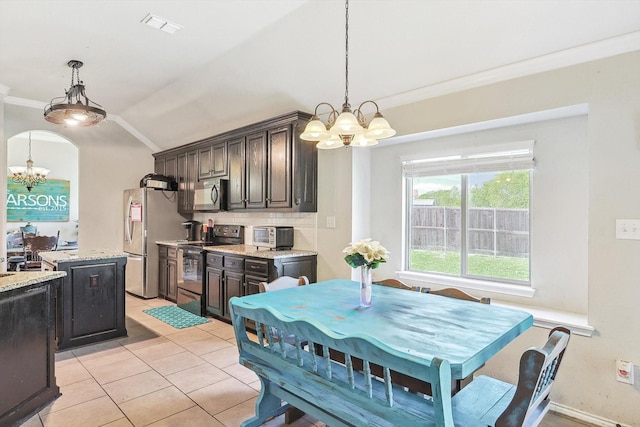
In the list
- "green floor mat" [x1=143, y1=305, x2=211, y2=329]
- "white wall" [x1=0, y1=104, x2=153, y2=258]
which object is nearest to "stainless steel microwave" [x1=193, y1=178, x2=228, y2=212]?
"green floor mat" [x1=143, y1=305, x2=211, y2=329]

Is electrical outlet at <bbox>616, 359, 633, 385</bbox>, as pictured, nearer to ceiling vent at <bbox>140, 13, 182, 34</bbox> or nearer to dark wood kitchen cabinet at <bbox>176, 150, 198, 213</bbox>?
ceiling vent at <bbox>140, 13, 182, 34</bbox>

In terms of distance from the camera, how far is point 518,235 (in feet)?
9.71

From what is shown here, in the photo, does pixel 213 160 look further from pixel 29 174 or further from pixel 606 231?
pixel 29 174

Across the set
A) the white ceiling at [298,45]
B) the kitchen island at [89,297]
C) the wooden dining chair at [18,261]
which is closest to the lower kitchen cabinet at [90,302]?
the kitchen island at [89,297]

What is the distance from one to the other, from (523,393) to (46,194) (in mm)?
9687

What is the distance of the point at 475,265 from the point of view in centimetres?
324

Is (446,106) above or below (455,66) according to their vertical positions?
below

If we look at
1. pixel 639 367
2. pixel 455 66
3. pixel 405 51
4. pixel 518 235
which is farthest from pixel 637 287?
pixel 405 51

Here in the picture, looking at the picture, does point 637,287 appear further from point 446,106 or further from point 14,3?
point 14,3

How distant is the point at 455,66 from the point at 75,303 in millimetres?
4082

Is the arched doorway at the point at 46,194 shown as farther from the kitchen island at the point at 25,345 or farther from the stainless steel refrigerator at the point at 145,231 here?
the kitchen island at the point at 25,345

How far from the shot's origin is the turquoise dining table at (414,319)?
144cm

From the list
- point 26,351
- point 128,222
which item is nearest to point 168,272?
point 128,222

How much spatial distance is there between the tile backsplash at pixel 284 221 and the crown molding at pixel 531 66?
5.61 feet
